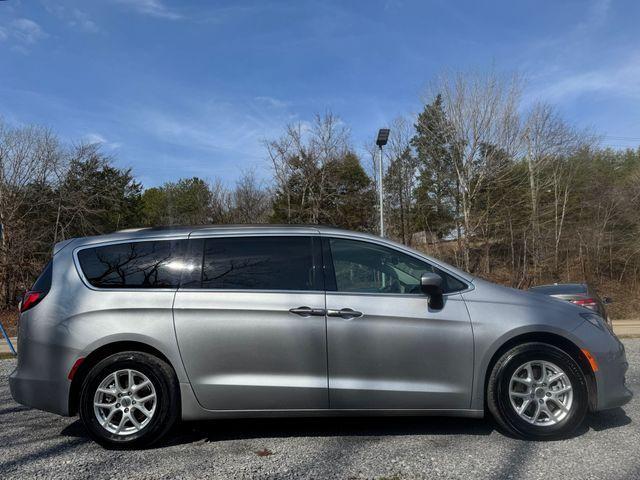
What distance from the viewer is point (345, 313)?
4234 millimetres

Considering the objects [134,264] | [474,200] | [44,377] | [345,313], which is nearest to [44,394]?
[44,377]

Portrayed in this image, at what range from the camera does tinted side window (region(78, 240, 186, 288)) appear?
4.43 meters

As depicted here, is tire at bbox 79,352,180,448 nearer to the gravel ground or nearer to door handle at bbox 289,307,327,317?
the gravel ground

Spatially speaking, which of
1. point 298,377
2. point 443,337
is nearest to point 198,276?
point 298,377

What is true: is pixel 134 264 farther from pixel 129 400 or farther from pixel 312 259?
pixel 312 259

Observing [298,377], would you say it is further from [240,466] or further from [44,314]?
[44,314]

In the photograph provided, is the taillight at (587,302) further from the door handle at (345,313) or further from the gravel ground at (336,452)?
the door handle at (345,313)

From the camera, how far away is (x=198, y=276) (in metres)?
4.44

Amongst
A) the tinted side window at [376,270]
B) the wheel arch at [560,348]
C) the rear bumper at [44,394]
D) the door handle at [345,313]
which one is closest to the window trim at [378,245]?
the tinted side window at [376,270]

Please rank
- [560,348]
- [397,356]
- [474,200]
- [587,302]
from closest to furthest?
[397,356] → [560,348] → [587,302] → [474,200]

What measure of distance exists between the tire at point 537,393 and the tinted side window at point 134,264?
9.21 ft

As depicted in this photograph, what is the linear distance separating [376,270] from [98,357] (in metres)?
2.42

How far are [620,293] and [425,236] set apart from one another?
30.6ft

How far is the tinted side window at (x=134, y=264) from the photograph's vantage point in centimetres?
443
